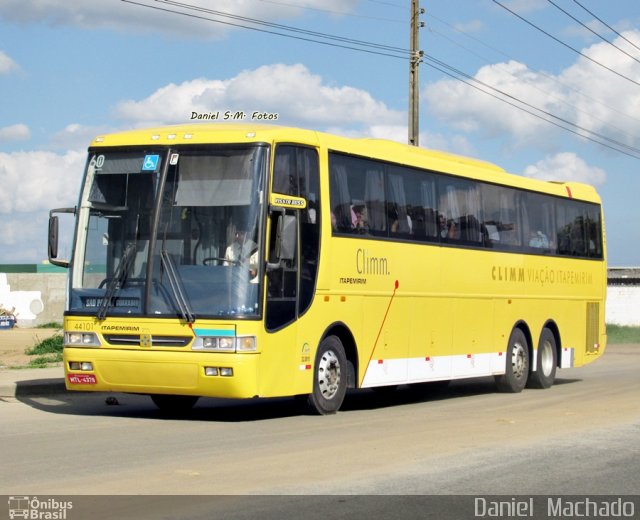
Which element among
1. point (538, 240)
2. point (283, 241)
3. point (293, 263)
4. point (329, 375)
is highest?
point (538, 240)

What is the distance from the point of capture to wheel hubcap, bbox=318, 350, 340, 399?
1569cm

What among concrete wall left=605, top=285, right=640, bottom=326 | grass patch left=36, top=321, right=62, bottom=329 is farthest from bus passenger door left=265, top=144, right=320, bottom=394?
concrete wall left=605, top=285, right=640, bottom=326

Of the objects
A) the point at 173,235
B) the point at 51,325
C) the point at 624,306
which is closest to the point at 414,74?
the point at 173,235

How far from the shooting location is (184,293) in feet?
47.2

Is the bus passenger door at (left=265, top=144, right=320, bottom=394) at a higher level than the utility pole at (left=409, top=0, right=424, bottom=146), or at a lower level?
lower

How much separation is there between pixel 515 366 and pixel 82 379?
9712 mm

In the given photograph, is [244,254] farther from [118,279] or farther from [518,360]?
[518,360]

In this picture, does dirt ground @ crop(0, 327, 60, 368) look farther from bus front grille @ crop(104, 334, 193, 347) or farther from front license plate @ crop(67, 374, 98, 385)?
bus front grille @ crop(104, 334, 193, 347)

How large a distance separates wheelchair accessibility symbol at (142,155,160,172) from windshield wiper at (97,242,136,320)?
99 centimetres

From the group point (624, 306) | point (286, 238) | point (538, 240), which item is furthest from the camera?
point (624, 306)

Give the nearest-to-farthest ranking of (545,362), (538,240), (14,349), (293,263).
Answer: (293,263) → (538,240) → (545,362) → (14,349)

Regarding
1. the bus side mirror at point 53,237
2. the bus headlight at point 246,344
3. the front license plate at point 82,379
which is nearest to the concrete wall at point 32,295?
the bus side mirror at point 53,237

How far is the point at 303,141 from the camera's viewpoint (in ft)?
50.6

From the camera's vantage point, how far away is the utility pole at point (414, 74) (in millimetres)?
30609
